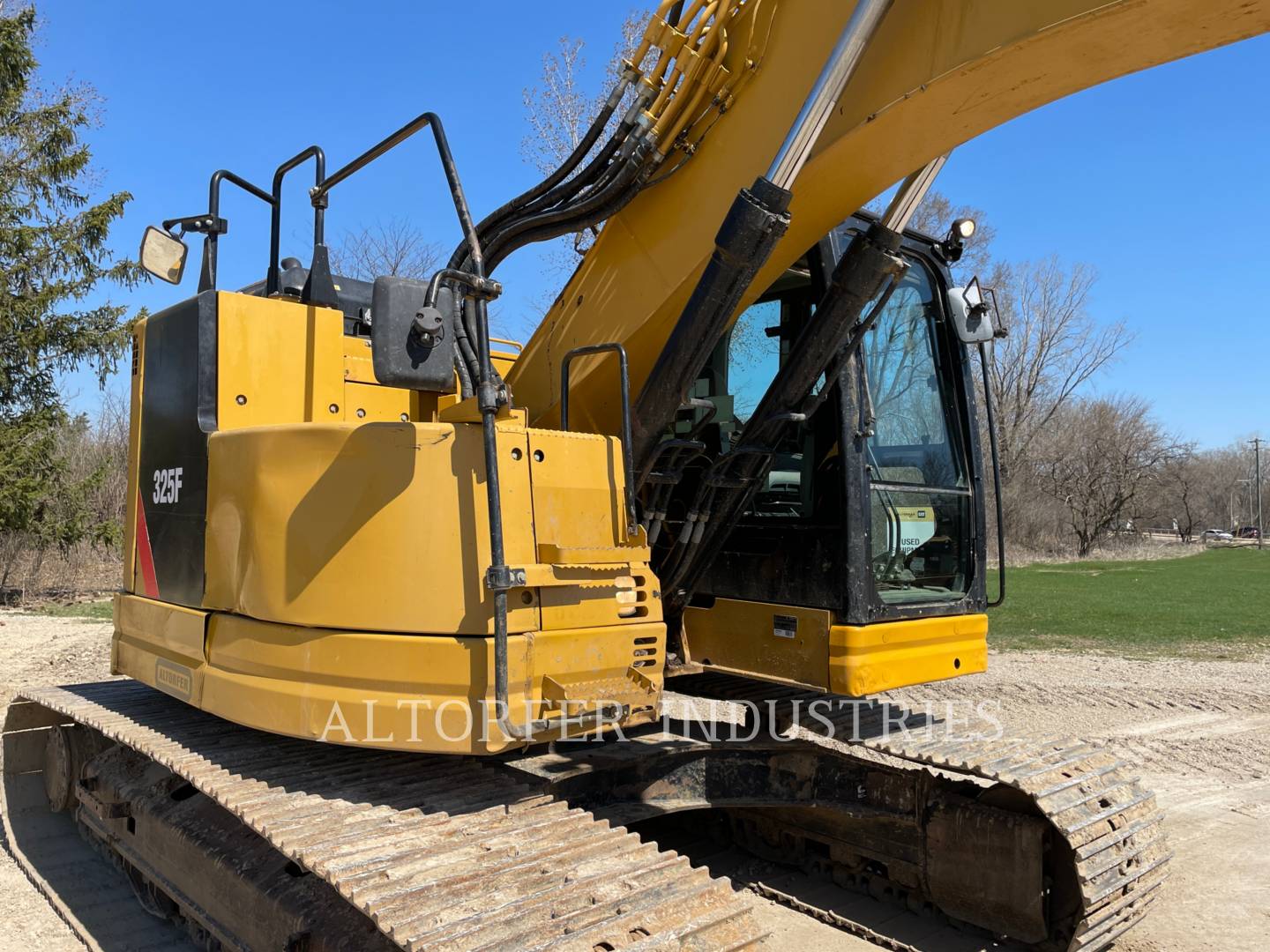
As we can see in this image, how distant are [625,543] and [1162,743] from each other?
6030 millimetres

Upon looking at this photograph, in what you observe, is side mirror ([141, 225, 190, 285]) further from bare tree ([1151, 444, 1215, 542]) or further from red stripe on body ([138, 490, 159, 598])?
bare tree ([1151, 444, 1215, 542])

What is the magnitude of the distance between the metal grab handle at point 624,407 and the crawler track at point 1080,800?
150 cm

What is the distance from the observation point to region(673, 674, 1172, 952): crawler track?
3.71m

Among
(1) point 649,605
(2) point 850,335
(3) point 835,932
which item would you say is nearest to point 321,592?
(1) point 649,605

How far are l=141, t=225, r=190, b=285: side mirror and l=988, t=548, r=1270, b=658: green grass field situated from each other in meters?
10.6

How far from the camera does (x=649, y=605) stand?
134 inches

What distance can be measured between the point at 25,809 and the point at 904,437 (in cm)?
553

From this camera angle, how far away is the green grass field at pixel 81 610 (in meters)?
13.7

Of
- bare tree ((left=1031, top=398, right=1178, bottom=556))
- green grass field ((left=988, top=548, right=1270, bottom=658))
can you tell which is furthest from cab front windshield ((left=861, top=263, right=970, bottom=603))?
bare tree ((left=1031, top=398, right=1178, bottom=556))

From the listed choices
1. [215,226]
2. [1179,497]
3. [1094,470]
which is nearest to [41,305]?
[215,226]

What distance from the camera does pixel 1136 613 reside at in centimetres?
1602

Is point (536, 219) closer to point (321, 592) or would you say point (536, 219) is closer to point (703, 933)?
point (321, 592)

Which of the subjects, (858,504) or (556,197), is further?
(858,504)

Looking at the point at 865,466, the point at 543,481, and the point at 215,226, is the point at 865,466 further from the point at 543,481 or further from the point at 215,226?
the point at 215,226
